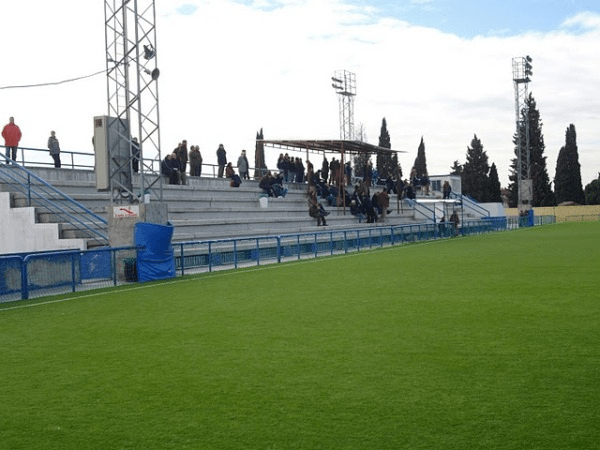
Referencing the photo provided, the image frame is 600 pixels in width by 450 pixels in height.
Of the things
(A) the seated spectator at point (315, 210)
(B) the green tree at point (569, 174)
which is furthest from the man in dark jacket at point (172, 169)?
(B) the green tree at point (569, 174)

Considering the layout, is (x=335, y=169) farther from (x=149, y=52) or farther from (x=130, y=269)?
(x=130, y=269)

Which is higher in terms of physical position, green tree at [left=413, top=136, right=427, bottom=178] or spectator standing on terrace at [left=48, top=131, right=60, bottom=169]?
green tree at [left=413, top=136, right=427, bottom=178]

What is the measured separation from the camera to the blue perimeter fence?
1447 centimetres

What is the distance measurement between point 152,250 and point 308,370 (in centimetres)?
1129

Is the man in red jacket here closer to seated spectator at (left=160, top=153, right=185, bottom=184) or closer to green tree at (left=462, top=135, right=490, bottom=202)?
seated spectator at (left=160, top=153, right=185, bottom=184)

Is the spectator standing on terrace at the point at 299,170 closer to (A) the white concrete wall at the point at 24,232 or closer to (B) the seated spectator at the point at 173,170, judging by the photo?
(B) the seated spectator at the point at 173,170

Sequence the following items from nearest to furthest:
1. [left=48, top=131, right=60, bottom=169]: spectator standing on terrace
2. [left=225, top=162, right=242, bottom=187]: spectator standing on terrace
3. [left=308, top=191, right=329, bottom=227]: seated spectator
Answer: [left=48, top=131, right=60, bottom=169]: spectator standing on terrace
[left=308, top=191, right=329, bottom=227]: seated spectator
[left=225, top=162, right=242, bottom=187]: spectator standing on terrace

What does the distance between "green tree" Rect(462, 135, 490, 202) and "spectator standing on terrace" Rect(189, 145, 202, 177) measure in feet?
235

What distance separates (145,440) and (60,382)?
226cm

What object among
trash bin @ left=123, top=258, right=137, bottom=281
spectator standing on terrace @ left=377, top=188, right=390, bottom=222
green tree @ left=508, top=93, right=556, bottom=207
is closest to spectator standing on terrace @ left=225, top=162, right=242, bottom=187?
spectator standing on terrace @ left=377, top=188, right=390, bottom=222

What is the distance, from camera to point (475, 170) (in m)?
104

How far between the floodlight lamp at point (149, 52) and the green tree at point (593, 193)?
97.2m

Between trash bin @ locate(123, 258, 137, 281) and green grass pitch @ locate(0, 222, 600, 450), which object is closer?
green grass pitch @ locate(0, 222, 600, 450)

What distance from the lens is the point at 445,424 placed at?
5539mm
